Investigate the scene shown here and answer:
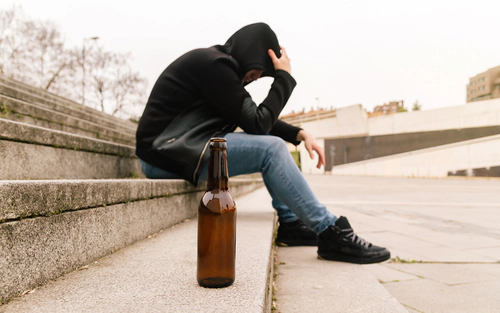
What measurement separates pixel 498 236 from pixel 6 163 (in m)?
4.53

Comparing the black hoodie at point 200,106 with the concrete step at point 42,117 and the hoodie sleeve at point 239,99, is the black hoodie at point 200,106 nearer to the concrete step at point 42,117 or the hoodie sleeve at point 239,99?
the hoodie sleeve at point 239,99

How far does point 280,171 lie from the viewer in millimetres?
A: 2264

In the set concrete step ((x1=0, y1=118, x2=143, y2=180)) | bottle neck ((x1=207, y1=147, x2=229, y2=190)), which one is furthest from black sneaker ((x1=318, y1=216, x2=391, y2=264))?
concrete step ((x1=0, y1=118, x2=143, y2=180))

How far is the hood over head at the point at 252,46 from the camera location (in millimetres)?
2459

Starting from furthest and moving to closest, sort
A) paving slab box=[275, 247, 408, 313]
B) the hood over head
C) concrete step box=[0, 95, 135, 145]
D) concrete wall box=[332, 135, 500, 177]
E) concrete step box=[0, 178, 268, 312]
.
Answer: concrete wall box=[332, 135, 500, 177], concrete step box=[0, 95, 135, 145], the hood over head, paving slab box=[275, 247, 408, 313], concrete step box=[0, 178, 268, 312]

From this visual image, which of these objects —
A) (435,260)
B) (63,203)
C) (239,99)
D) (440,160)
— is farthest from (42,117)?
(440,160)

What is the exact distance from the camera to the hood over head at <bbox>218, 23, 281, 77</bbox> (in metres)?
2.46

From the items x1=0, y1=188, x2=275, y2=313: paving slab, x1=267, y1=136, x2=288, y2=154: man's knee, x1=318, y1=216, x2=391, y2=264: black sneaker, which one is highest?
x1=267, y1=136, x2=288, y2=154: man's knee

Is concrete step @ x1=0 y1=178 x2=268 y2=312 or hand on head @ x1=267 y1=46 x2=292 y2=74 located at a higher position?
hand on head @ x1=267 y1=46 x2=292 y2=74

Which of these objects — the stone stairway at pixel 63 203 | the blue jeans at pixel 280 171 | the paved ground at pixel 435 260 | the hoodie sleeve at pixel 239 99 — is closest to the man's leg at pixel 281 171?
the blue jeans at pixel 280 171

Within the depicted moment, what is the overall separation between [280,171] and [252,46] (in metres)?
0.91

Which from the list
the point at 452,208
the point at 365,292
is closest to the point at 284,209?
the point at 365,292

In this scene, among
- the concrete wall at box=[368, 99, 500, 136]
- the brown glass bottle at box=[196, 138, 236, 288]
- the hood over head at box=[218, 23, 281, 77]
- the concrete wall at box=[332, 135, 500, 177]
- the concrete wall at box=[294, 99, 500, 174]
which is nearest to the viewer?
the brown glass bottle at box=[196, 138, 236, 288]

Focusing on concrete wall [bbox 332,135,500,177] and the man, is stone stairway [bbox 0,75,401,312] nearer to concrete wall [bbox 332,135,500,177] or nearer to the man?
the man
